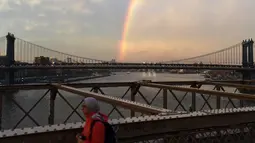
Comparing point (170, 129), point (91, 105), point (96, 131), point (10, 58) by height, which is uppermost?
point (10, 58)

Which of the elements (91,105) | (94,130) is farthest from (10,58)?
(94,130)

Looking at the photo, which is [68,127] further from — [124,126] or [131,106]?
[131,106]

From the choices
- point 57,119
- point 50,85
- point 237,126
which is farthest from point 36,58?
point 237,126

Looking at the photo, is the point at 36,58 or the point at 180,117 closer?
the point at 180,117

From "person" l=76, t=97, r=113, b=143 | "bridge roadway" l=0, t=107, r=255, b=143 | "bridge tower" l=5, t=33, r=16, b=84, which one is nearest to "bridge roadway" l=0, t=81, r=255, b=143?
"bridge roadway" l=0, t=107, r=255, b=143

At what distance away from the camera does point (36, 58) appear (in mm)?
99750

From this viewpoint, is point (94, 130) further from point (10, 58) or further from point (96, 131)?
point (10, 58)

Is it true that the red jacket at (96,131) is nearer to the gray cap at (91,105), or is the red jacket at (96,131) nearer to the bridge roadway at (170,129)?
the gray cap at (91,105)

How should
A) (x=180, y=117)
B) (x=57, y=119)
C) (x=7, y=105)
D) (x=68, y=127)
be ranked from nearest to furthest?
(x=68, y=127) < (x=180, y=117) < (x=57, y=119) < (x=7, y=105)

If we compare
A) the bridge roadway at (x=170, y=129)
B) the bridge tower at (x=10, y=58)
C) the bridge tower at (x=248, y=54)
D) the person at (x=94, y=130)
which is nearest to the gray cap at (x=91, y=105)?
the person at (x=94, y=130)

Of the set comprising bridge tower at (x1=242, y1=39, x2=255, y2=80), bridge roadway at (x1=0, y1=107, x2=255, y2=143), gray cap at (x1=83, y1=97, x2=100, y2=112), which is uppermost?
bridge tower at (x1=242, y1=39, x2=255, y2=80)

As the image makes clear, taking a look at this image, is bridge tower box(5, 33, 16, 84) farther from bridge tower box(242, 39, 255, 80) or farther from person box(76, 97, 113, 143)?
person box(76, 97, 113, 143)

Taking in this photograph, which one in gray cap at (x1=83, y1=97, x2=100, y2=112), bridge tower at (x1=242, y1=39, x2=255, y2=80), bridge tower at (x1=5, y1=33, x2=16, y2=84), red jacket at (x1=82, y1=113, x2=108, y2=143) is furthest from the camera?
bridge tower at (x1=242, y1=39, x2=255, y2=80)

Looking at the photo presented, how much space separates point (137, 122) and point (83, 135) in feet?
2.06
